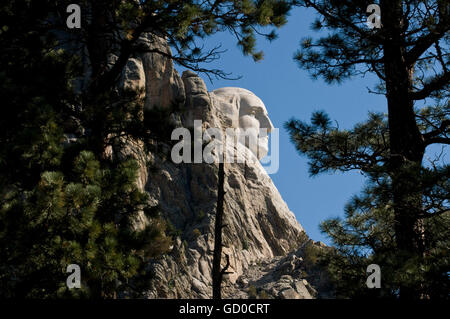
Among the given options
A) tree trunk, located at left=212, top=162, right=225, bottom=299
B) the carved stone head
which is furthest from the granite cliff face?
tree trunk, located at left=212, top=162, right=225, bottom=299

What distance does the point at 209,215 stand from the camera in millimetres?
37812

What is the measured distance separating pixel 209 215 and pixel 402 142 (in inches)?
1240

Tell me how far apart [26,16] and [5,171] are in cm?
293

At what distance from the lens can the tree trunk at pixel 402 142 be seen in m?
5.93

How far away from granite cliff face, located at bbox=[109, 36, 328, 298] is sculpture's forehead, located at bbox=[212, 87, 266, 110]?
3.61 m

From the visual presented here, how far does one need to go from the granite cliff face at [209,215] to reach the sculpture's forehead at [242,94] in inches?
142

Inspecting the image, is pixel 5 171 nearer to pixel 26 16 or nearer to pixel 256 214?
pixel 26 16

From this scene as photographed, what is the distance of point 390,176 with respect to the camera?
620 centimetres

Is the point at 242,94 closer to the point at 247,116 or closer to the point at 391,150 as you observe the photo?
the point at 247,116

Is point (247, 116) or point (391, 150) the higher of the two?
point (247, 116)

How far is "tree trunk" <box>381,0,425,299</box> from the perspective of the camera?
19.5 feet

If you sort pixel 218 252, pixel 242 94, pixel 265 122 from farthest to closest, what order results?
1. pixel 242 94
2. pixel 265 122
3. pixel 218 252

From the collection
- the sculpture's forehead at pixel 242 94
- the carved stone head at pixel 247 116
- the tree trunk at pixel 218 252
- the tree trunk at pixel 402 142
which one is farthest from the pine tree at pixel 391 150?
the sculpture's forehead at pixel 242 94

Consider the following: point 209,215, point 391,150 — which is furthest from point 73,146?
point 209,215
